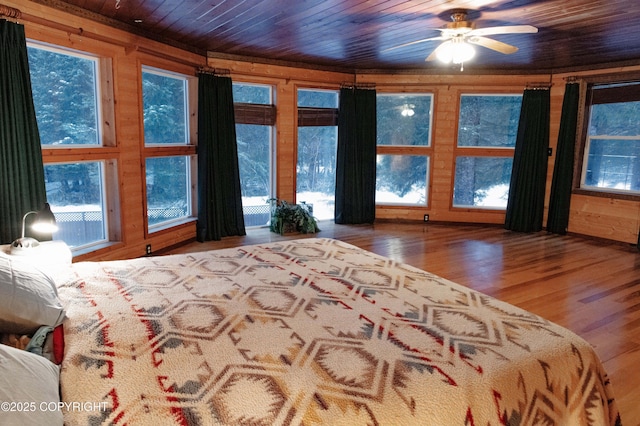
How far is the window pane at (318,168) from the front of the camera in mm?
6520

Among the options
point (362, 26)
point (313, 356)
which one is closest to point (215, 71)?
point (362, 26)

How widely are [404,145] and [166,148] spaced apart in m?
3.67

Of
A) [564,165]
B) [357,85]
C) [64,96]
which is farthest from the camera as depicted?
[357,85]

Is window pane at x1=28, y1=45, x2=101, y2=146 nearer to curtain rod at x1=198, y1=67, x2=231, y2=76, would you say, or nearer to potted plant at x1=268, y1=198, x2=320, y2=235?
curtain rod at x1=198, y1=67, x2=231, y2=76

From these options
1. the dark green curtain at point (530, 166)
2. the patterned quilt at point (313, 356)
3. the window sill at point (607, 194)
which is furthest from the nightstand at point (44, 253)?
the window sill at point (607, 194)

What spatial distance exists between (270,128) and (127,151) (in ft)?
7.42

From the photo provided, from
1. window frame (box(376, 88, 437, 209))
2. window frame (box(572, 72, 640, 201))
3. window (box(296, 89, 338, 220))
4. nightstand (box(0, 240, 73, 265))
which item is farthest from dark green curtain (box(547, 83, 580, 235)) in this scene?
nightstand (box(0, 240, 73, 265))

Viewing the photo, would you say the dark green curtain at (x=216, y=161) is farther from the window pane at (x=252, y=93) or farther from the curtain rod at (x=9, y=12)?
the curtain rod at (x=9, y=12)

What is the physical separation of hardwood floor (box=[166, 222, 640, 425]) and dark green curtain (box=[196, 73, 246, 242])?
0.28 meters

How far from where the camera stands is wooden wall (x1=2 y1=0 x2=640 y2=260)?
12.4ft

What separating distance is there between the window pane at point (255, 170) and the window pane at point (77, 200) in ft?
6.87

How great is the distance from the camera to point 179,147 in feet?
16.9

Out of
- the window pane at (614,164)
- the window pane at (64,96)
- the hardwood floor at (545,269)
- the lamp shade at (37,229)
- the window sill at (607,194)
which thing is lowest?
the hardwood floor at (545,269)

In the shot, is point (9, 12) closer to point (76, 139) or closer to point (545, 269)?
point (76, 139)
